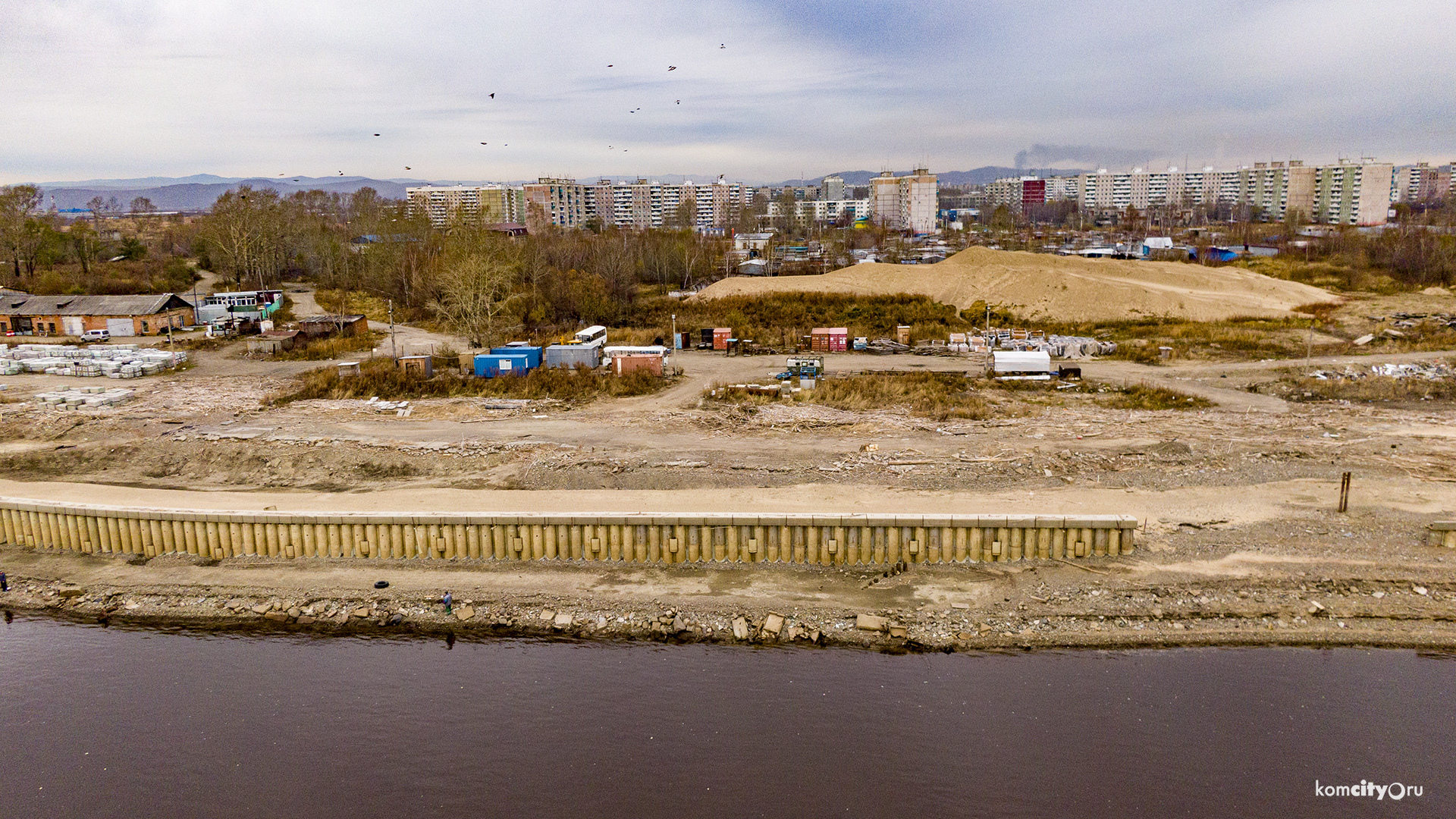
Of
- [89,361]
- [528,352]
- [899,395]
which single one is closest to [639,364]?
[528,352]

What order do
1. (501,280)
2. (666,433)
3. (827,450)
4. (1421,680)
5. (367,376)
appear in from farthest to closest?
(501,280) < (367,376) < (666,433) < (827,450) < (1421,680)

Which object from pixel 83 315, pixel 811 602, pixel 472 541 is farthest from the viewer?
pixel 83 315

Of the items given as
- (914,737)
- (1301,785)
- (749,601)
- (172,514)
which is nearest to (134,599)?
(172,514)

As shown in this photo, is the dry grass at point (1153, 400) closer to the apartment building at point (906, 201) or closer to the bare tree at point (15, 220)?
the bare tree at point (15, 220)

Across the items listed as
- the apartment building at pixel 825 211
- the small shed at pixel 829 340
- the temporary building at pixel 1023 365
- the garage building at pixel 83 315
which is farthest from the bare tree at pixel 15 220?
the apartment building at pixel 825 211

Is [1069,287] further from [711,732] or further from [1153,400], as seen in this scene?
[711,732]

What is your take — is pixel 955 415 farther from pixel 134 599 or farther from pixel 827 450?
pixel 134 599

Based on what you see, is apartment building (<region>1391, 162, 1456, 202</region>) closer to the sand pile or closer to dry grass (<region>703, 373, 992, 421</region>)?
the sand pile
